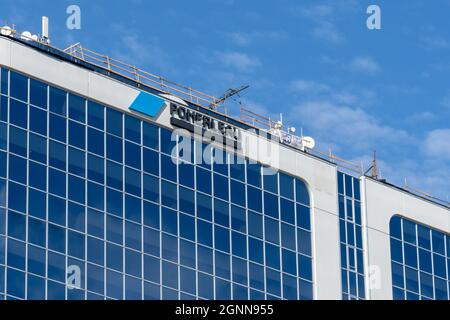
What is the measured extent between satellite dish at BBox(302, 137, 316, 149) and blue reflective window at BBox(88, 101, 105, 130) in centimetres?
1590

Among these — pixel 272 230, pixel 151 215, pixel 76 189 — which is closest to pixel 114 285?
pixel 151 215

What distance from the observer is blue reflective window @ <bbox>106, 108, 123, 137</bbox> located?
79.3 metres

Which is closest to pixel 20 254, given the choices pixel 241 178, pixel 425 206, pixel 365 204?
pixel 241 178

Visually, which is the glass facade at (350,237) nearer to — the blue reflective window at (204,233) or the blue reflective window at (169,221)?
the blue reflective window at (204,233)

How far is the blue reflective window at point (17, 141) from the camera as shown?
243 ft

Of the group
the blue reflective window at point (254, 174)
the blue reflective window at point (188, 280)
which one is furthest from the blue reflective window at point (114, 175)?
the blue reflective window at point (254, 174)

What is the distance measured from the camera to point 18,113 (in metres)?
74.8

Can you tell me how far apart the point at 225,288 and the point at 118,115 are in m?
11.7

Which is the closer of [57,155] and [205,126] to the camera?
[57,155]

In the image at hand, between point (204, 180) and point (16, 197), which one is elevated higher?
point (204, 180)

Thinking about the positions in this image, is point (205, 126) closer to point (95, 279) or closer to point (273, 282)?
point (273, 282)

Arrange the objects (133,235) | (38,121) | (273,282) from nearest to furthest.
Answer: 1. (38,121)
2. (133,235)
3. (273,282)

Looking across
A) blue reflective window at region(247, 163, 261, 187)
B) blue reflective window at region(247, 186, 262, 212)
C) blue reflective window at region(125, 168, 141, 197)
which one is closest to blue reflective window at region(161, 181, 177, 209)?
blue reflective window at region(125, 168, 141, 197)

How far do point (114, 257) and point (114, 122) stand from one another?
7840 mm
